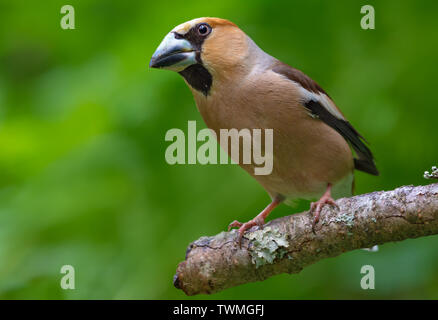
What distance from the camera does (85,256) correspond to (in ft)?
14.9

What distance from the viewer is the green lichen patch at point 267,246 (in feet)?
11.8

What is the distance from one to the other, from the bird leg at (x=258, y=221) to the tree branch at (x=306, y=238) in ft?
0.28

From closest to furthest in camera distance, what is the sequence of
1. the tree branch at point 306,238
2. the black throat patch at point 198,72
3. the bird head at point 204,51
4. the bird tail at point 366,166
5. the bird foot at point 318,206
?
the tree branch at point 306,238, the bird foot at point 318,206, the bird head at point 204,51, the black throat patch at point 198,72, the bird tail at point 366,166

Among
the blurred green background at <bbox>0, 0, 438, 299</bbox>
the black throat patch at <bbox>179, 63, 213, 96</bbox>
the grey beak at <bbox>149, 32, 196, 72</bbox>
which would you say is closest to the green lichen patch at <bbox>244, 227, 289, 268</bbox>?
the blurred green background at <bbox>0, 0, 438, 299</bbox>

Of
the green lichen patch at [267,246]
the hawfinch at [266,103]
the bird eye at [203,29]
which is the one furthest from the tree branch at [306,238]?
the bird eye at [203,29]

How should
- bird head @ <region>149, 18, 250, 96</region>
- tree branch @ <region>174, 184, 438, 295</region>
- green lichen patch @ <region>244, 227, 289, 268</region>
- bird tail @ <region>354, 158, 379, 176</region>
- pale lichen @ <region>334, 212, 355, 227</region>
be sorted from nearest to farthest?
tree branch @ <region>174, 184, 438, 295</region> → pale lichen @ <region>334, 212, 355, 227</region> → green lichen patch @ <region>244, 227, 289, 268</region> → bird head @ <region>149, 18, 250, 96</region> → bird tail @ <region>354, 158, 379, 176</region>

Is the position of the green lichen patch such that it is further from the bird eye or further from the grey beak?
the bird eye

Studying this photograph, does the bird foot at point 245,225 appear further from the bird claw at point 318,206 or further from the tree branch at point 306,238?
the bird claw at point 318,206

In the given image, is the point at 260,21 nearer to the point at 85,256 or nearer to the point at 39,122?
the point at 39,122

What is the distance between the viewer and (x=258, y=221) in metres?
4.38

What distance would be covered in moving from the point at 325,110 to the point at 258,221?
1.07m

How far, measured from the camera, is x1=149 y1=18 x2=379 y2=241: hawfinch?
4105 mm

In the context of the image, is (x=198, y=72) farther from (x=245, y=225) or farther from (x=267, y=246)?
(x=267, y=246)

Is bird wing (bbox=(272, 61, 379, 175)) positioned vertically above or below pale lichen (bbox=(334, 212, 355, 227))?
above
